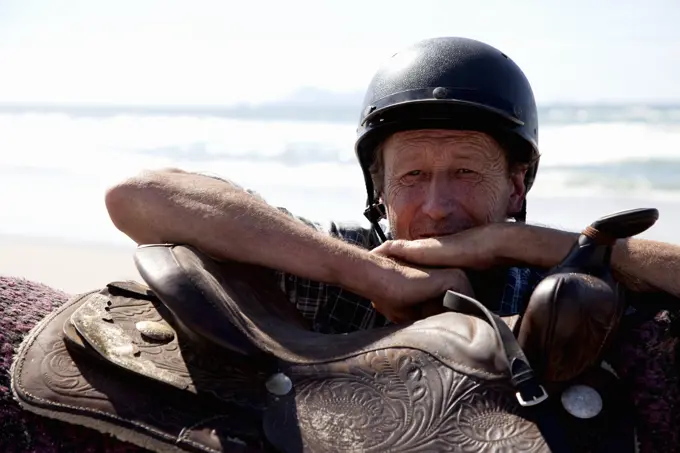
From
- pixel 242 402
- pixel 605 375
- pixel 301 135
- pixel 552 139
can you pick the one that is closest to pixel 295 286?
pixel 242 402

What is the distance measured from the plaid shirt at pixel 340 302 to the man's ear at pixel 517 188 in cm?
33

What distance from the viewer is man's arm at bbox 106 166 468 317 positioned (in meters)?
1.84

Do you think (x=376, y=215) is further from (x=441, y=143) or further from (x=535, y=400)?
(x=535, y=400)

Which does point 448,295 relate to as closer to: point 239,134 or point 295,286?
point 295,286

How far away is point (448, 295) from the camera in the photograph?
1640mm

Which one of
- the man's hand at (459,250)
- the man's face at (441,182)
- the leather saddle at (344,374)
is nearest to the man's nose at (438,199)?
the man's face at (441,182)

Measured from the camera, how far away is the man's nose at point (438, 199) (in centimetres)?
228

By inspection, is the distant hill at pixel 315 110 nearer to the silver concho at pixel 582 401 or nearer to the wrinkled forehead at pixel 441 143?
the wrinkled forehead at pixel 441 143

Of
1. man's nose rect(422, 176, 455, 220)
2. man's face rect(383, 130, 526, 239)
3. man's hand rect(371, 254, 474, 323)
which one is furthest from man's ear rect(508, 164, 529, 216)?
man's hand rect(371, 254, 474, 323)

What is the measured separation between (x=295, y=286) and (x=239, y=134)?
14727mm

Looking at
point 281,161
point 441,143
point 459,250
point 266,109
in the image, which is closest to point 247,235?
point 459,250

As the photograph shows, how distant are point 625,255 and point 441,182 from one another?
24.7 inches

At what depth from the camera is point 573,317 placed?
4.31 ft

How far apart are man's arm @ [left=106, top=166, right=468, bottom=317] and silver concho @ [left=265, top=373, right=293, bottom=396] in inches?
17.0
